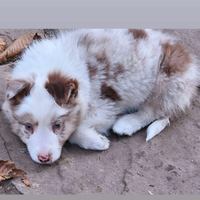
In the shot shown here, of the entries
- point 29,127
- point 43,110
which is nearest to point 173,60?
point 43,110

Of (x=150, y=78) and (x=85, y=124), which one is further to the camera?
(x=150, y=78)

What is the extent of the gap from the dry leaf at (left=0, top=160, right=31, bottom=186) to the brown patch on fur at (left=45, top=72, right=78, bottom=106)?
2.81ft

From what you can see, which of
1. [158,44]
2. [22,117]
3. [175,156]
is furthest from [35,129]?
[158,44]

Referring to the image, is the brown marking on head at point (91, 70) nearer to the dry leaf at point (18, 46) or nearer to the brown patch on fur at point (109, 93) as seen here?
the brown patch on fur at point (109, 93)

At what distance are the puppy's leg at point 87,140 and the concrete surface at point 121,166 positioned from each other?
74mm

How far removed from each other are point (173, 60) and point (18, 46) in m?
2.56

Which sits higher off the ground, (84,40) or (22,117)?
(84,40)

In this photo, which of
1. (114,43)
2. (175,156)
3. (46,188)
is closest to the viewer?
(46,188)

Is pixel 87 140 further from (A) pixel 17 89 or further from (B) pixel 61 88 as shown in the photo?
(A) pixel 17 89

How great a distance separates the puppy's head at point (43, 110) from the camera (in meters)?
4.20

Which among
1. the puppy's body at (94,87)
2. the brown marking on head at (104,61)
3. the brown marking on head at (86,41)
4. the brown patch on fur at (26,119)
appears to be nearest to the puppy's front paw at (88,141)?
the puppy's body at (94,87)

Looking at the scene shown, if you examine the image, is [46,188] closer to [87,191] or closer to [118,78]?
[87,191]

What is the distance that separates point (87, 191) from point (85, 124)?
101 centimetres

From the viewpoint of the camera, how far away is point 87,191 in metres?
4.07
